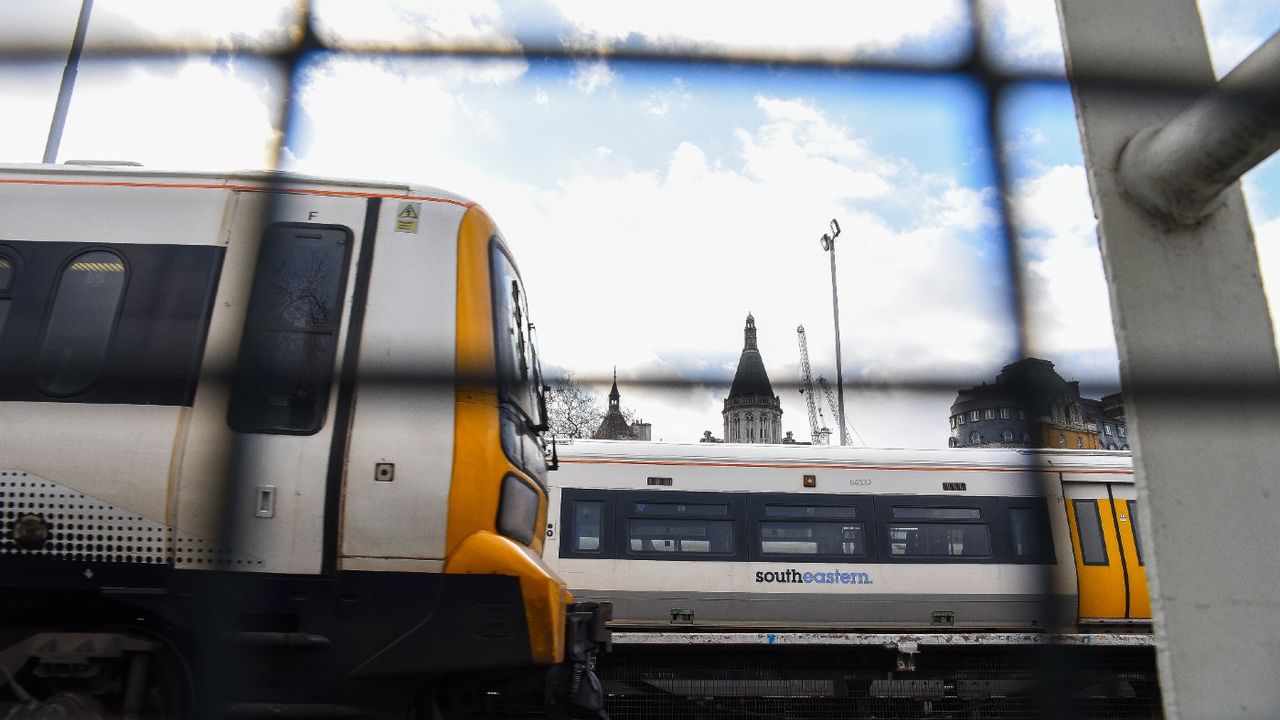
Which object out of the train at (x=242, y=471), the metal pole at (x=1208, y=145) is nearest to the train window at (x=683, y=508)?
the train at (x=242, y=471)

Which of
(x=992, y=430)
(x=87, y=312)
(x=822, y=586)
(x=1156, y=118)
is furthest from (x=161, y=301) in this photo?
(x=822, y=586)

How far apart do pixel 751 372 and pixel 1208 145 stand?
64cm

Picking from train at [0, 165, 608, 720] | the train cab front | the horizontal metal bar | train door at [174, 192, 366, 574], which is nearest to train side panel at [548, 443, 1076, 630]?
the horizontal metal bar

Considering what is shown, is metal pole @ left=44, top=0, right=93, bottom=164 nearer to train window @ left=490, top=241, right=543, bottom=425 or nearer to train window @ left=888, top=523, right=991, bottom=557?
train window @ left=490, top=241, right=543, bottom=425

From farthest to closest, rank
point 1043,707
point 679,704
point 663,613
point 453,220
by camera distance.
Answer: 1. point 663,613
2. point 679,704
3. point 453,220
4. point 1043,707

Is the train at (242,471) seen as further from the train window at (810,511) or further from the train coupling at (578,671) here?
the train window at (810,511)

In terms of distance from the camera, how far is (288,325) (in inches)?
103

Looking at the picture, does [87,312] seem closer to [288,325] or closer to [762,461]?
[288,325]

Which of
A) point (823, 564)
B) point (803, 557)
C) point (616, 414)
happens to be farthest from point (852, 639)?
point (616, 414)

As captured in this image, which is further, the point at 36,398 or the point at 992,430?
the point at 36,398

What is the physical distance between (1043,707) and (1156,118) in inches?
34.1

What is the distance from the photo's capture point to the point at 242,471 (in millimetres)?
2346

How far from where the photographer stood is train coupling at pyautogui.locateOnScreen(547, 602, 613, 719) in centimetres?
345

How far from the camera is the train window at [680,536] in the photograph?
9195 millimetres
